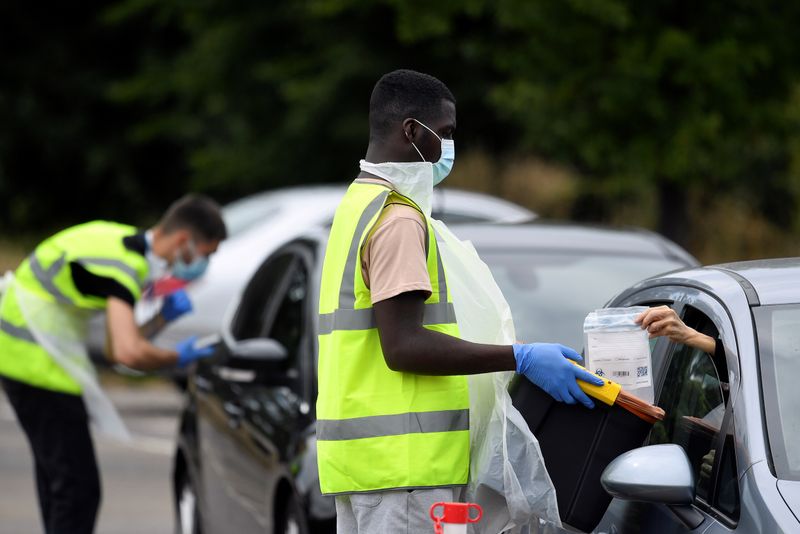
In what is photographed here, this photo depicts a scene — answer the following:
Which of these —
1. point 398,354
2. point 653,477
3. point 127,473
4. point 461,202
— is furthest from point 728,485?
point 461,202

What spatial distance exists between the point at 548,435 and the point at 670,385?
524 mm

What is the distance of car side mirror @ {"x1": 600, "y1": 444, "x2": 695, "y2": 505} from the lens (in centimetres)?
345

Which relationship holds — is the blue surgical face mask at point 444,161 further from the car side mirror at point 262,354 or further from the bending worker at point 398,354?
the car side mirror at point 262,354

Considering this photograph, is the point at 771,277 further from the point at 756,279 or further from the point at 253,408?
the point at 253,408

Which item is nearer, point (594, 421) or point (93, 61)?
point (594, 421)

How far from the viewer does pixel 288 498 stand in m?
5.64

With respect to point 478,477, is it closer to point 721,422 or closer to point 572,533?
point 572,533

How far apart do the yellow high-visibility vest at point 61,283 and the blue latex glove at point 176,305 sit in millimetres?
772

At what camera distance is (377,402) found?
3.71 metres

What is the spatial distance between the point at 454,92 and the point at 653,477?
1800 centimetres

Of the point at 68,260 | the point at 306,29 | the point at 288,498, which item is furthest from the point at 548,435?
the point at 306,29

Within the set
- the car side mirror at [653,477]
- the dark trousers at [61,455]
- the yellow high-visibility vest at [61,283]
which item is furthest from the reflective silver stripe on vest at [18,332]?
the car side mirror at [653,477]

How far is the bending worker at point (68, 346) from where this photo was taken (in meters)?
6.18

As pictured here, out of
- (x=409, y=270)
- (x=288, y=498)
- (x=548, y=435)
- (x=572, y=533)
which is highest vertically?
(x=409, y=270)
